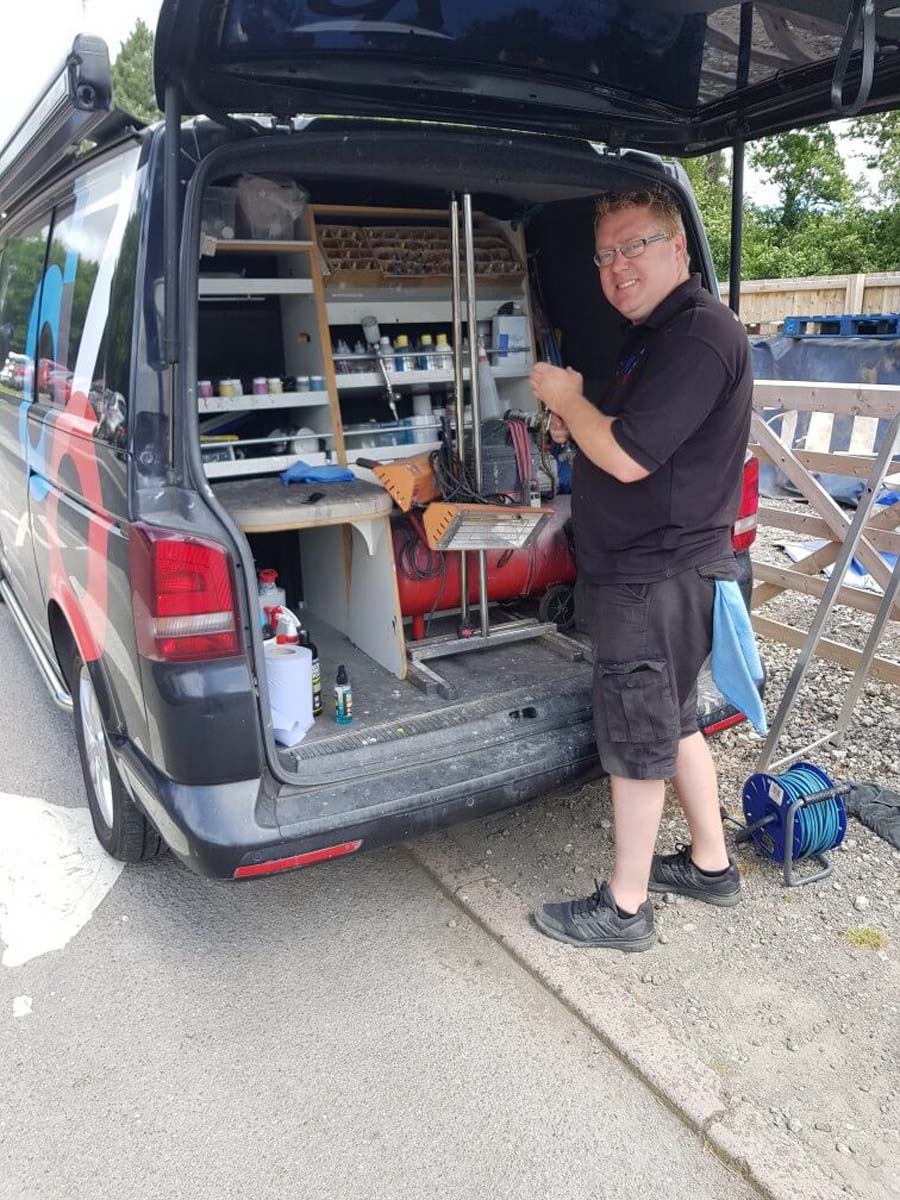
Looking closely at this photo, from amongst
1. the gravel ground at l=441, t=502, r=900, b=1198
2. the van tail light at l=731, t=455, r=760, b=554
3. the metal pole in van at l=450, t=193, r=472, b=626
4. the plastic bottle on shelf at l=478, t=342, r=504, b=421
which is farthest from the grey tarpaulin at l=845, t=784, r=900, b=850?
the plastic bottle on shelf at l=478, t=342, r=504, b=421

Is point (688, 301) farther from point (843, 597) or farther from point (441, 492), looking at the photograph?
point (843, 597)

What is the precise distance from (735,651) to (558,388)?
2.70 feet

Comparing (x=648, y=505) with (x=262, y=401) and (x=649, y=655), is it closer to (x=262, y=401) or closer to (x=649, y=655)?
(x=649, y=655)

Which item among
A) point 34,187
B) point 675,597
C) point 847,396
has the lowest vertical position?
point 675,597

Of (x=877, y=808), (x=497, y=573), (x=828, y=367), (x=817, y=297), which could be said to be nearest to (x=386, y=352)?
(x=497, y=573)

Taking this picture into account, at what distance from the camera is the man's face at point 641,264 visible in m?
2.29

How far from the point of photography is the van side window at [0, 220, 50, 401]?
3.38 metres

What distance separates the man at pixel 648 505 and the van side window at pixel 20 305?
80.3 inches

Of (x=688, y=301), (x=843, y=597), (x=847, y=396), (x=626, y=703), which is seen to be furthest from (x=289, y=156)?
(x=843, y=597)

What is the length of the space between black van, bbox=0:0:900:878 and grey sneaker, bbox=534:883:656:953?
1.30ft

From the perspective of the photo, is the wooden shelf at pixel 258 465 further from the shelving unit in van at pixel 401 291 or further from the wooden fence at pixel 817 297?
the wooden fence at pixel 817 297

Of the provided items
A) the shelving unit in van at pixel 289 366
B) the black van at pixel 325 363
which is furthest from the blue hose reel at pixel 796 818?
the shelving unit in van at pixel 289 366

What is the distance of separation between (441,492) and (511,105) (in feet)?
3.91

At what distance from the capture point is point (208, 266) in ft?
12.0
